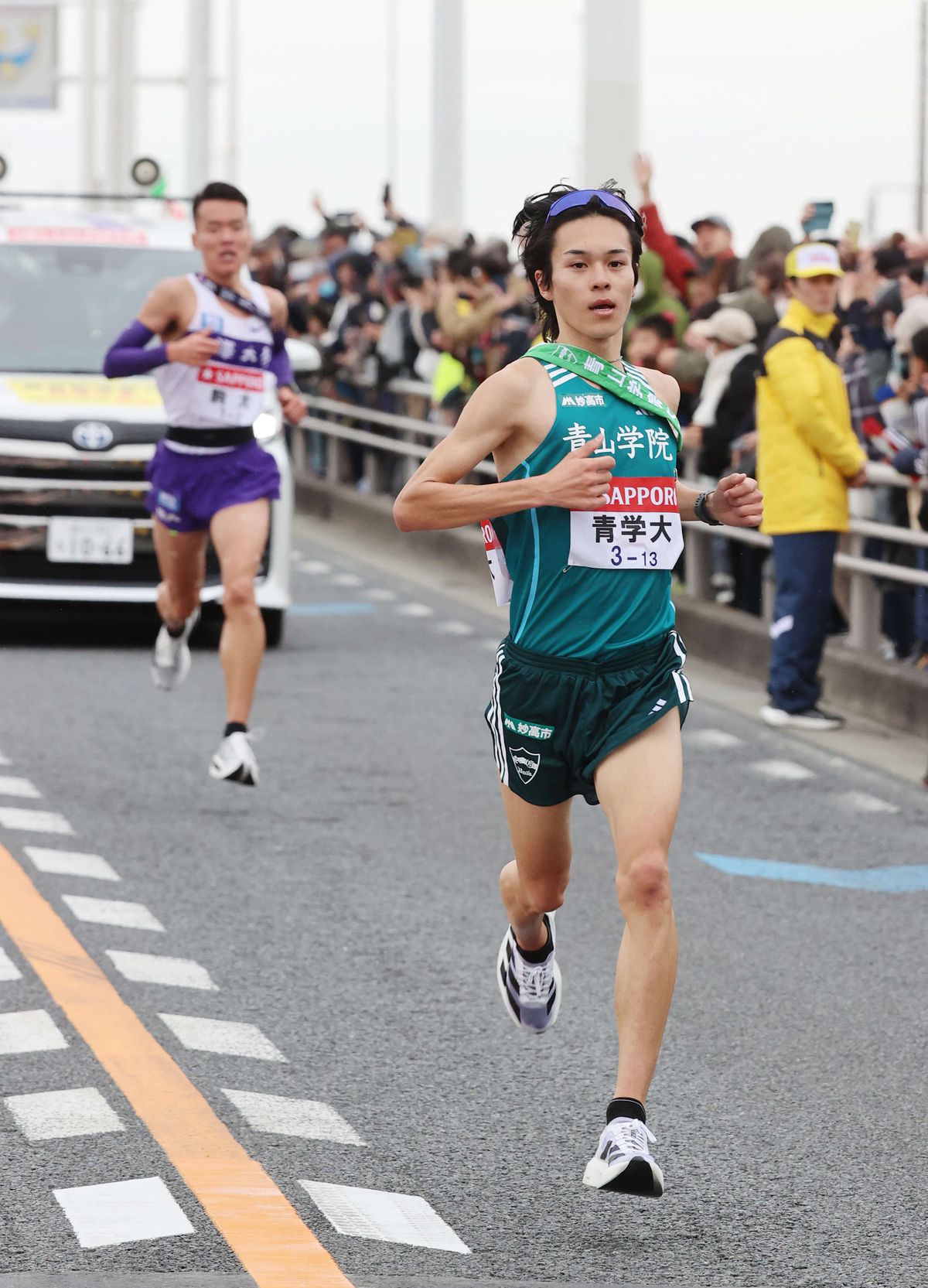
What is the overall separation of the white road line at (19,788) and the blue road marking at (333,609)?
5766 millimetres

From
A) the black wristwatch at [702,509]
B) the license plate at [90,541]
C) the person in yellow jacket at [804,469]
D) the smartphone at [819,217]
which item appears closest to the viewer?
the black wristwatch at [702,509]

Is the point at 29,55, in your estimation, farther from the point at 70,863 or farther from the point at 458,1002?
the point at 458,1002

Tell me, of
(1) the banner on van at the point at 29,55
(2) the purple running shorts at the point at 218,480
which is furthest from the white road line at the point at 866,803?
(1) the banner on van at the point at 29,55

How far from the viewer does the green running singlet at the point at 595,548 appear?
16.6ft

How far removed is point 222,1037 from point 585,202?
6.91 ft

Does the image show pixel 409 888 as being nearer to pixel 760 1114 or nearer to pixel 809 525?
pixel 760 1114

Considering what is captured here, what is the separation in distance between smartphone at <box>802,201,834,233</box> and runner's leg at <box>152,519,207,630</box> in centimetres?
318

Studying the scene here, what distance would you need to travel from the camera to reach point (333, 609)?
1551cm

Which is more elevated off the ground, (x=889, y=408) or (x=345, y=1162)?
(x=889, y=408)

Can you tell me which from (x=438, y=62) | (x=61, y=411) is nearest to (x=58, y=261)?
(x=61, y=411)

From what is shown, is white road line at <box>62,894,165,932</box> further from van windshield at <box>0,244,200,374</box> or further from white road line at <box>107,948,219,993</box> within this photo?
van windshield at <box>0,244,200,374</box>

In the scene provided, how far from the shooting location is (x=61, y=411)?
1294cm

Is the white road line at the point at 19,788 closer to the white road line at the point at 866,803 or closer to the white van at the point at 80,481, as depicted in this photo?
the white road line at the point at 866,803

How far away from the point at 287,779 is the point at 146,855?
157 centimetres
